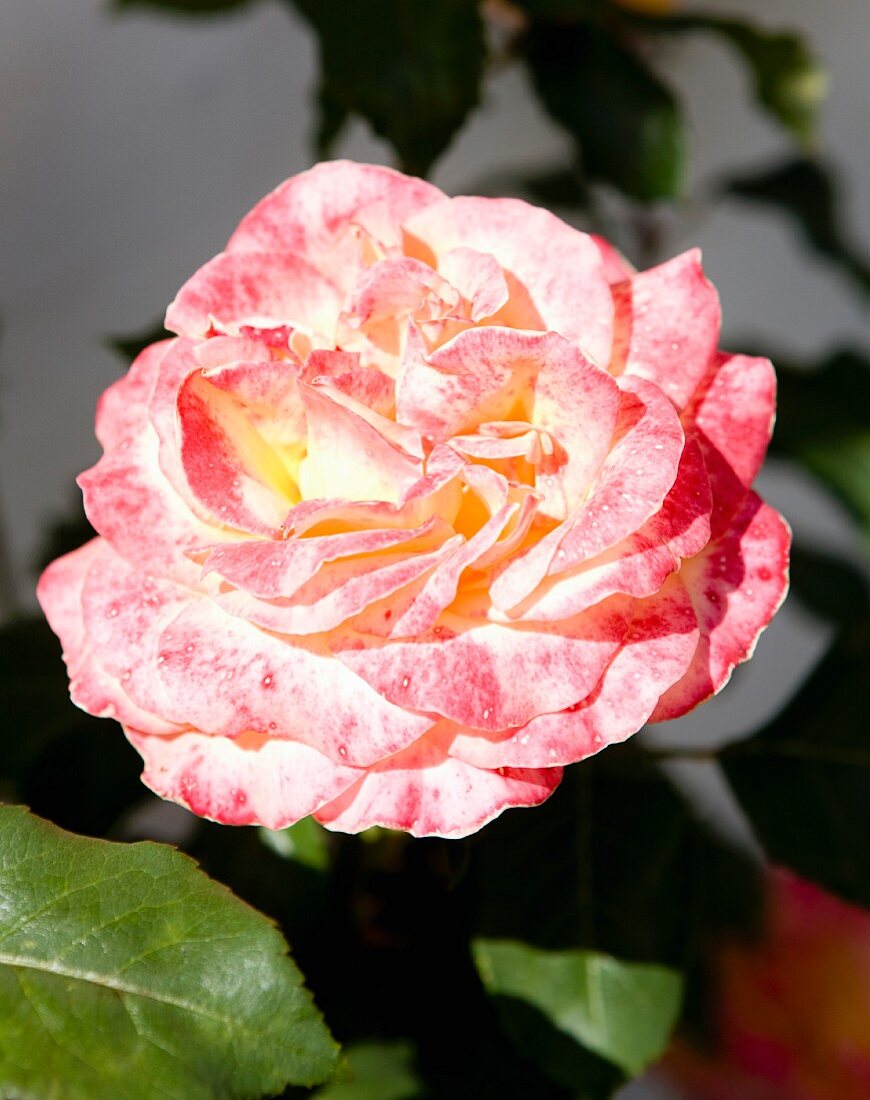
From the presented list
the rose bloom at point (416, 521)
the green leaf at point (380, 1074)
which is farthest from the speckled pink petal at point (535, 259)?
the green leaf at point (380, 1074)

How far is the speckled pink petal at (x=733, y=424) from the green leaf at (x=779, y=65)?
39 centimetres

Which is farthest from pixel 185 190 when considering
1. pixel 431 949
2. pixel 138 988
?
pixel 138 988

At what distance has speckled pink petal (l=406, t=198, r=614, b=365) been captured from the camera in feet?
0.80

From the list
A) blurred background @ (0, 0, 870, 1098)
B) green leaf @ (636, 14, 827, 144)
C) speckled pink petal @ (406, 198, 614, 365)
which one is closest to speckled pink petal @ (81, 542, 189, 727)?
speckled pink petal @ (406, 198, 614, 365)

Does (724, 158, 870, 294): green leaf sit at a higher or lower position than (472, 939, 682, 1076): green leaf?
higher

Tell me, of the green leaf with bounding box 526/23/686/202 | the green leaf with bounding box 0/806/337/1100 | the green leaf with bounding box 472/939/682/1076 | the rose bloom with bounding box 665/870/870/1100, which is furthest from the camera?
the rose bloom with bounding box 665/870/870/1100

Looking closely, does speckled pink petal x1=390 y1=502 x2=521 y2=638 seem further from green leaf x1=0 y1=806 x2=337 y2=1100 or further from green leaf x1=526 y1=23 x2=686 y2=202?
green leaf x1=526 y1=23 x2=686 y2=202

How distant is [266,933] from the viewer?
210mm

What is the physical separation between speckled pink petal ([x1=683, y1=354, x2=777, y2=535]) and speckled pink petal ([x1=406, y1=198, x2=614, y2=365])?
0.11 ft

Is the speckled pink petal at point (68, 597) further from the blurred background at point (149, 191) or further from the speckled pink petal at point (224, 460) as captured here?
the blurred background at point (149, 191)

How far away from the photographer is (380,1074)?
0.43 meters

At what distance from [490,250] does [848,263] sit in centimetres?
57

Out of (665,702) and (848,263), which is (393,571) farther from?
(848,263)

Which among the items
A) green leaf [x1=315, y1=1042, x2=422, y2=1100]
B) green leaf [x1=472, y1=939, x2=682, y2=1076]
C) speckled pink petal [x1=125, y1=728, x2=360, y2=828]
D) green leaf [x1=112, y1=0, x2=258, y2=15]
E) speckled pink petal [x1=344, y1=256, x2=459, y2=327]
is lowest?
green leaf [x1=315, y1=1042, x2=422, y2=1100]
